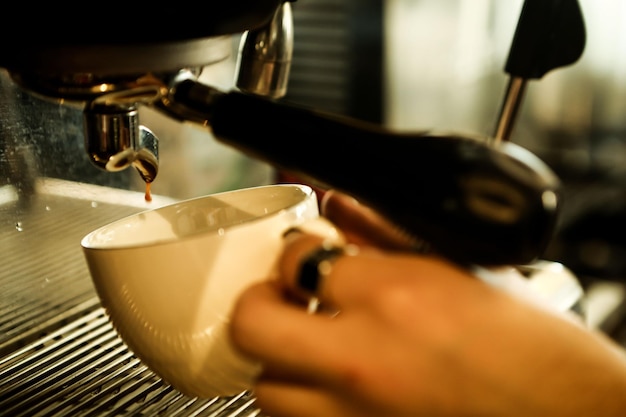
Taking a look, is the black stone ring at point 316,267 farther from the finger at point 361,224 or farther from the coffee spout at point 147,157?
the coffee spout at point 147,157

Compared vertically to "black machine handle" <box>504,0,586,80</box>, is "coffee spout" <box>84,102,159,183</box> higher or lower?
lower

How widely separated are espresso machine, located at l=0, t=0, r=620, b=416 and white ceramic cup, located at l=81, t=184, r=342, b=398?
44 mm

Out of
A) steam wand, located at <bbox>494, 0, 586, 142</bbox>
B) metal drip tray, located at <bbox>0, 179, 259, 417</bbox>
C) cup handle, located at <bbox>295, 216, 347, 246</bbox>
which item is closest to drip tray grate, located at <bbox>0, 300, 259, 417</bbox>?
metal drip tray, located at <bbox>0, 179, 259, 417</bbox>

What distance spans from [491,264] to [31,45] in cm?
22

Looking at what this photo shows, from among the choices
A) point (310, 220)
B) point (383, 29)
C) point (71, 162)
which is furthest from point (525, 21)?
point (383, 29)

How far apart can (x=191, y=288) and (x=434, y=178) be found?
0.48ft

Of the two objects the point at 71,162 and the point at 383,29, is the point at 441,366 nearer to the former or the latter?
the point at 71,162

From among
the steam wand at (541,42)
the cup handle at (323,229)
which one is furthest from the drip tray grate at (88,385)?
the steam wand at (541,42)

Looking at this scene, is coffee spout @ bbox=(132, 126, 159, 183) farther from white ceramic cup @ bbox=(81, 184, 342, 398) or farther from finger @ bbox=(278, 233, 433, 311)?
finger @ bbox=(278, 233, 433, 311)

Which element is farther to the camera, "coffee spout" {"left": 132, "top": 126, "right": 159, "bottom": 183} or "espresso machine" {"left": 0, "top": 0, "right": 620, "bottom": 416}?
"coffee spout" {"left": 132, "top": 126, "right": 159, "bottom": 183}

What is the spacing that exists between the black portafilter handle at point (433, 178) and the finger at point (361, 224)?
0.12 feet

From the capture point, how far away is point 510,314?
29 cm

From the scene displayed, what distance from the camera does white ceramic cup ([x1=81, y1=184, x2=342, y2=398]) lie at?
0.38m

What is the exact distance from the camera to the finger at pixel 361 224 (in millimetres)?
356
